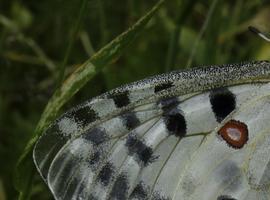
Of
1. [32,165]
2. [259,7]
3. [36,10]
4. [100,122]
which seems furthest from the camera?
[36,10]

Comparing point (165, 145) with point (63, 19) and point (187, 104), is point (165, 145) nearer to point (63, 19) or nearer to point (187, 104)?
point (187, 104)

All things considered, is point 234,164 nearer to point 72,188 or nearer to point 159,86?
point 159,86

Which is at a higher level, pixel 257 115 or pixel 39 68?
pixel 39 68

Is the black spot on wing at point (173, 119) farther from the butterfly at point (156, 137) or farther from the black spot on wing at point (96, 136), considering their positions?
the black spot on wing at point (96, 136)

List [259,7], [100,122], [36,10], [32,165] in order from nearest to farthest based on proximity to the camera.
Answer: [100,122]
[32,165]
[259,7]
[36,10]

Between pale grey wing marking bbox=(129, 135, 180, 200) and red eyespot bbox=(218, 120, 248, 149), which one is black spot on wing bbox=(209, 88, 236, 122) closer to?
red eyespot bbox=(218, 120, 248, 149)

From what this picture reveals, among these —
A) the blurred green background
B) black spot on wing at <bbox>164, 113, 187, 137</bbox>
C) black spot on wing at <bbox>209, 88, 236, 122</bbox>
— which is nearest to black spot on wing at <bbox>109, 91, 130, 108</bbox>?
black spot on wing at <bbox>164, 113, 187, 137</bbox>

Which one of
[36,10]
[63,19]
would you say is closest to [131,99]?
[63,19]

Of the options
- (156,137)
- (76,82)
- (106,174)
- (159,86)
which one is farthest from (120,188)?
(76,82)

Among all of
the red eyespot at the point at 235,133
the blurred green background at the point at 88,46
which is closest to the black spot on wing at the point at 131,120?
the red eyespot at the point at 235,133
